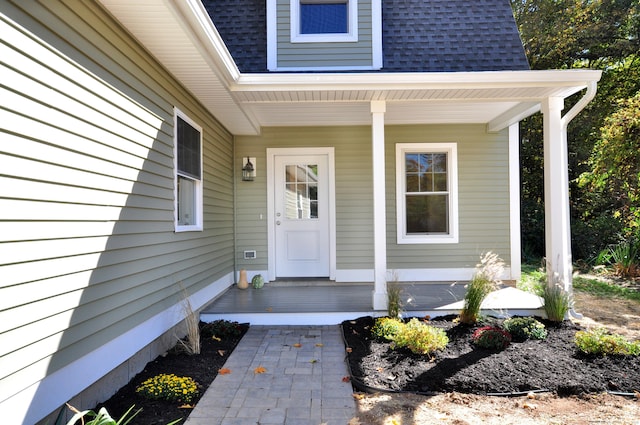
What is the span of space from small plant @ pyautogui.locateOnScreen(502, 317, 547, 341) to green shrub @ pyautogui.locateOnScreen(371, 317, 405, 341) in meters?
1.05

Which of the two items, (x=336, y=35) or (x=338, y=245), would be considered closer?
(x=336, y=35)

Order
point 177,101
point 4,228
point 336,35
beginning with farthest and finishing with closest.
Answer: point 336,35
point 177,101
point 4,228

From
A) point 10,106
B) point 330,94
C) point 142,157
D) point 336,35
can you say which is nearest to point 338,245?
point 330,94

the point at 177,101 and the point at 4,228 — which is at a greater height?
the point at 177,101

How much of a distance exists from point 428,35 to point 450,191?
2271 mm

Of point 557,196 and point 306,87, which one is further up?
point 306,87

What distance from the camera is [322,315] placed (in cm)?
432

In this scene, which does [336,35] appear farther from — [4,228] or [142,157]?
[4,228]

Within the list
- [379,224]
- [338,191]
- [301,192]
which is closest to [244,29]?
[301,192]

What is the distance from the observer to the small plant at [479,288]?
12.5 feet

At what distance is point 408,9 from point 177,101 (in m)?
3.80

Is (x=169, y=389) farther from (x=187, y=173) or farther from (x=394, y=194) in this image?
(x=394, y=194)

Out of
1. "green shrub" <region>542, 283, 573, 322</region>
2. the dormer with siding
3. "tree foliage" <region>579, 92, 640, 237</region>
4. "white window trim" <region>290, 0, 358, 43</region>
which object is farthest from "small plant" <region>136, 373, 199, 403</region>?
"tree foliage" <region>579, 92, 640, 237</region>

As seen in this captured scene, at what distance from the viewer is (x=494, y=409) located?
8.22 feet
